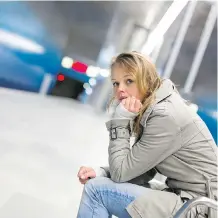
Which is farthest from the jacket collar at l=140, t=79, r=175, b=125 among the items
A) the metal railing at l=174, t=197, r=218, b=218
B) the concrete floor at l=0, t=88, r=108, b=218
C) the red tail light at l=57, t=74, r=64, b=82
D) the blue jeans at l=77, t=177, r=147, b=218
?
the red tail light at l=57, t=74, r=64, b=82

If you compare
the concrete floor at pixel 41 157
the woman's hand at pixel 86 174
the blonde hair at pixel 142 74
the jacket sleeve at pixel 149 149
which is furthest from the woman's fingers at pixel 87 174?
the concrete floor at pixel 41 157

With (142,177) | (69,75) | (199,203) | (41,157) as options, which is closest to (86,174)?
(142,177)

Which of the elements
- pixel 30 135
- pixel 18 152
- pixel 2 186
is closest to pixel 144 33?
pixel 30 135

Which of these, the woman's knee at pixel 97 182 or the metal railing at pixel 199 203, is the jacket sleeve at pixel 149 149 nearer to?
the woman's knee at pixel 97 182

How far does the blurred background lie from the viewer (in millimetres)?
2508

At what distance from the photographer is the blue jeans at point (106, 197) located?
1311 millimetres

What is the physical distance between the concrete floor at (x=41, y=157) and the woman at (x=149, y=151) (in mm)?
786

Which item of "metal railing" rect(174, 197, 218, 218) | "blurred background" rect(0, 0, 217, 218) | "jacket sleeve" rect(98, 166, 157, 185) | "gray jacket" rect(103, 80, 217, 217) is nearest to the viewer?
"metal railing" rect(174, 197, 218, 218)

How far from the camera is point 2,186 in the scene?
218cm

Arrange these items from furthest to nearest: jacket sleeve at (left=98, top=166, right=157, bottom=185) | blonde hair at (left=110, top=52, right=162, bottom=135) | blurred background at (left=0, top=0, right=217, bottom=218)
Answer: blurred background at (left=0, top=0, right=217, bottom=218), jacket sleeve at (left=98, top=166, right=157, bottom=185), blonde hair at (left=110, top=52, right=162, bottom=135)

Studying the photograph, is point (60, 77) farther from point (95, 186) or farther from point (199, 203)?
point (199, 203)

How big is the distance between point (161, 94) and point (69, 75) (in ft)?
23.7

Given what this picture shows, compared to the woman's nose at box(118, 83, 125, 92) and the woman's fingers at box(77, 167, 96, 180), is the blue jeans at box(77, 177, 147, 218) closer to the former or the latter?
the woman's fingers at box(77, 167, 96, 180)

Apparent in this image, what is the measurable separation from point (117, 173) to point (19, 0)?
535 centimetres
